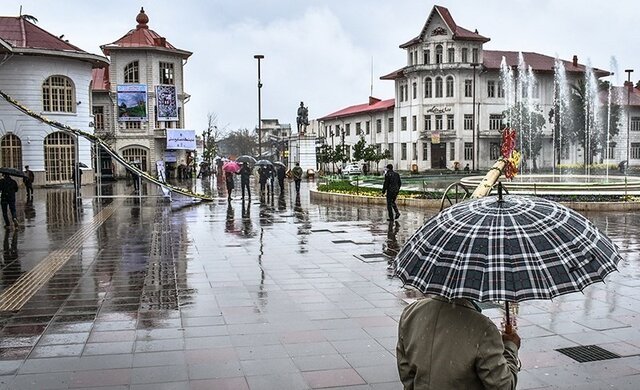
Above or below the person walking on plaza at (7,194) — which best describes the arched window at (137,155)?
above

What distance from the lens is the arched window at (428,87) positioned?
195 feet

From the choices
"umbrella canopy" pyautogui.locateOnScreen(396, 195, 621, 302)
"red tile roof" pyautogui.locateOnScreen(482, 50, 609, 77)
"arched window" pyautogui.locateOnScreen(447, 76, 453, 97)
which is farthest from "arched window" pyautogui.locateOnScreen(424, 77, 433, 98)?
"umbrella canopy" pyautogui.locateOnScreen(396, 195, 621, 302)

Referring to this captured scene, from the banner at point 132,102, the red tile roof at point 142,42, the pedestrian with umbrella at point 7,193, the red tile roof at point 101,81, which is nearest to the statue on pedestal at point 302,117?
the red tile roof at point 142,42

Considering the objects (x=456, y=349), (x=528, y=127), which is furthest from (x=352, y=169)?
(x=456, y=349)

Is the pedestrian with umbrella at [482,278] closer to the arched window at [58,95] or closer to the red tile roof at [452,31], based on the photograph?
the arched window at [58,95]

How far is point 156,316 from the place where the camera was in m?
7.81

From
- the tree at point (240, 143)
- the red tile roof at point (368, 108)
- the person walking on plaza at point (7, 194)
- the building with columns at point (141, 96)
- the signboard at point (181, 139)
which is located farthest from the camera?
the tree at point (240, 143)

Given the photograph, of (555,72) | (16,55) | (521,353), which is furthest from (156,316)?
(555,72)

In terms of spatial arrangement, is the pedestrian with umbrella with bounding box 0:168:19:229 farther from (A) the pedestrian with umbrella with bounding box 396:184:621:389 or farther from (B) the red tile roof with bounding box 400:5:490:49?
(B) the red tile roof with bounding box 400:5:490:49

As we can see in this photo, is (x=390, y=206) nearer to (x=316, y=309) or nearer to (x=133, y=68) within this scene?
(x=316, y=309)

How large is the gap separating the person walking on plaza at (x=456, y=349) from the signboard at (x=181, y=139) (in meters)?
51.1

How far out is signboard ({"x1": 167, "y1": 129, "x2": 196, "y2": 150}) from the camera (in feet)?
172

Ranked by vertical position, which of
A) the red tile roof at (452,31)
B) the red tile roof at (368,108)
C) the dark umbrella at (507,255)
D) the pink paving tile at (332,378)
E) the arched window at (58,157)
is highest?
the red tile roof at (452,31)

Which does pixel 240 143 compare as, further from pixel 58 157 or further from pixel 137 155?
pixel 58 157
